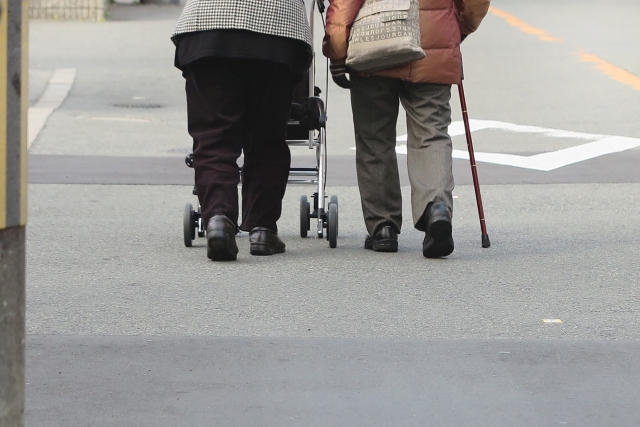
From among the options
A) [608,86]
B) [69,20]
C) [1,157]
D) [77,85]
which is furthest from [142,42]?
[1,157]

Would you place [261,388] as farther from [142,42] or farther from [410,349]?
[142,42]

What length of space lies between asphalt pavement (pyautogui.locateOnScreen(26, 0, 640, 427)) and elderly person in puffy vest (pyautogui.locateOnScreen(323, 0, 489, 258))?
213 mm

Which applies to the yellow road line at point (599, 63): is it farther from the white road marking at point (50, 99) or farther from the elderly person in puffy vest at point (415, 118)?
the elderly person in puffy vest at point (415, 118)

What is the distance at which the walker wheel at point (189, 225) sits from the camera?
656 cm

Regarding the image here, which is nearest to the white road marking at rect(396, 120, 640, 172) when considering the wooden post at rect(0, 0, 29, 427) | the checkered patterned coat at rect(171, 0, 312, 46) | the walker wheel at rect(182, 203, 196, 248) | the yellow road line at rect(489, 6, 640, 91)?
the yellow road line at rect(489, 6, 640, 91)

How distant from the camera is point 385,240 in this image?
6543 millimetres

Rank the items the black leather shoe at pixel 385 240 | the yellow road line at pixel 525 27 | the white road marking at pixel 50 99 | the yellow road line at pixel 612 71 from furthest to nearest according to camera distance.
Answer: the yellow road line at pixel 525 27 < the yellow road line at pixel 612 71 < the white road marking at pixel 50 99 < the black leather shoe at pixel 385 240

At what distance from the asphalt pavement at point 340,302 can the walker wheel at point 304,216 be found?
0.33 feet

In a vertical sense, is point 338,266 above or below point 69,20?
below

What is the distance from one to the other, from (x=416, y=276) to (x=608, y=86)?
30.2 feet

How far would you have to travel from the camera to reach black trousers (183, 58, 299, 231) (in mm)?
6160

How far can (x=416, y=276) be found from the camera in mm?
5965

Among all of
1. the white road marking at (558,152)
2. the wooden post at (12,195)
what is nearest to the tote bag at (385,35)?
the wooden post at (12,195)

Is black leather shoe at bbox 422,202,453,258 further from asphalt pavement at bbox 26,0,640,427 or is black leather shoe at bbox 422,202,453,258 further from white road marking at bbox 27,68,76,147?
white road marking at bbox 27,68,76,147
